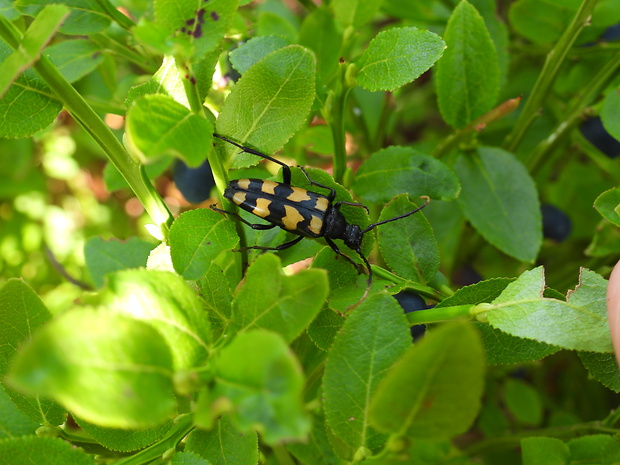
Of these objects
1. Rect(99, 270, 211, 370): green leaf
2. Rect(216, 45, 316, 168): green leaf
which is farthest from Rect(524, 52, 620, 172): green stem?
Rect(99, 270, 211, 370): green leaf

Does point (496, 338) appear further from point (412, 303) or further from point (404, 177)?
point (404, 177)

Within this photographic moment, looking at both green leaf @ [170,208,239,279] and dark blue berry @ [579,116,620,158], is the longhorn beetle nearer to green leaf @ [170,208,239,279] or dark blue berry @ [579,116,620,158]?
green leaf @ [170,208,239,279]

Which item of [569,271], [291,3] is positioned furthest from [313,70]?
[291,3]

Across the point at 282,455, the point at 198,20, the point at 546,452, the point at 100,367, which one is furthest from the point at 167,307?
the point at 546,452

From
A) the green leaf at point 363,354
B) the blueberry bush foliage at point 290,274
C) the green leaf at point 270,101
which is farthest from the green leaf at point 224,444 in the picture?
the green leaf at point 270,101

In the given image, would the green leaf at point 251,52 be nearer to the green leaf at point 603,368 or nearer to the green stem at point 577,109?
the green leaf at point 603,368

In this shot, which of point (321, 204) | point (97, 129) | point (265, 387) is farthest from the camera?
point (321, 204)

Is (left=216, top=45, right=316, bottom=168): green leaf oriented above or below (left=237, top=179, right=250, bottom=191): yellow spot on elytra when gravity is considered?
above
